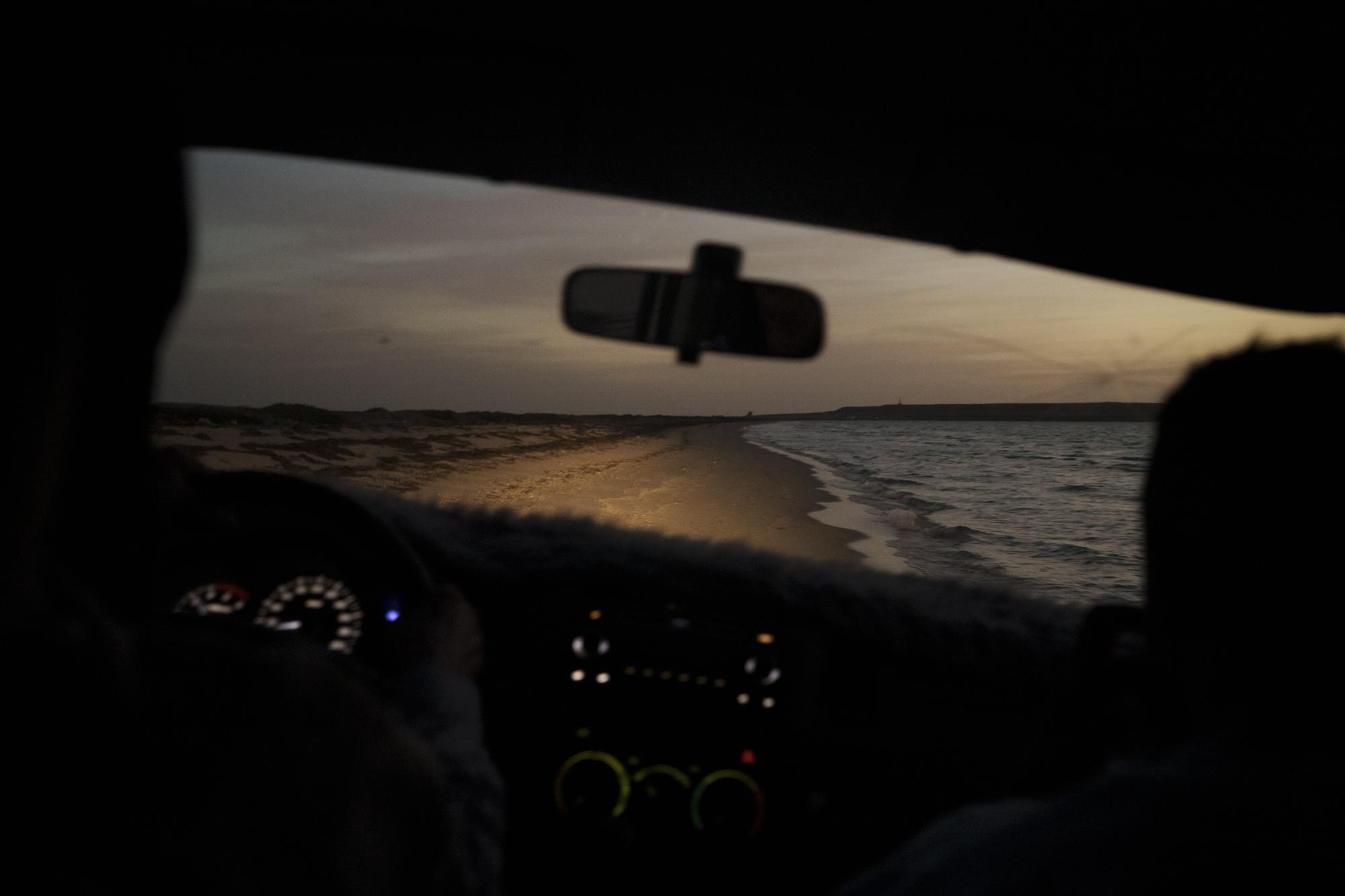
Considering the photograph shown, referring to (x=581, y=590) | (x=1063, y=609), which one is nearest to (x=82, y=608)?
(x=581, y=590)

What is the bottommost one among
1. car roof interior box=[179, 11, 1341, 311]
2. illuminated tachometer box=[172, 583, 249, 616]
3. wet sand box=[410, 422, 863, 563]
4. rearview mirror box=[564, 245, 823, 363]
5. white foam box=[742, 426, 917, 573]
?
wet sand box=[410, 422, 863, 563]

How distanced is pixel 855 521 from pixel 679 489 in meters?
6.03

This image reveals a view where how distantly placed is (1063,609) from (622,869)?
162 centimetres

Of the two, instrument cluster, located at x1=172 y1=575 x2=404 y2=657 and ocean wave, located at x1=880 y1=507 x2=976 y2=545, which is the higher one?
instrument cluster, located at x1=172 y1=575 x2=404 y2=657

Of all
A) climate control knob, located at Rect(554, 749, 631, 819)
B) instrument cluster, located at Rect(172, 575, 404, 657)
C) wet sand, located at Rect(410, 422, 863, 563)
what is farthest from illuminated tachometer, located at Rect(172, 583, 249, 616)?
wet sand, located at Rect(410, 422, 863, 563)

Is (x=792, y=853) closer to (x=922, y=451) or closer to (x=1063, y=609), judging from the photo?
(x=1063, y=609)

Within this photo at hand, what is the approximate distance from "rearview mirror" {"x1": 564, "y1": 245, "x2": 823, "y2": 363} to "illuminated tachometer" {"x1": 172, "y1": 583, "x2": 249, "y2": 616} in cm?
135

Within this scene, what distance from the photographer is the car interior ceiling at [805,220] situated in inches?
94.3

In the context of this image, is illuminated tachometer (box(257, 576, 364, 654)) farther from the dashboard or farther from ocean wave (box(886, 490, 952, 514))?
ocean wave (box(886, 490, 952, 514))

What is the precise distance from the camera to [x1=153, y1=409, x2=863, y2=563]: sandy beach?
3.93m

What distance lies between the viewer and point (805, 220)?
2.91 metres

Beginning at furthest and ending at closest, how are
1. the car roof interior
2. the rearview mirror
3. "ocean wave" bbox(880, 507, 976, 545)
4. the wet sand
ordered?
1. "ocean wave" bbox(880, 507, 976, 545)
2. the wet sand
3. the rearview mirror
4. the car roof interior

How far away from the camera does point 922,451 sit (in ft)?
116

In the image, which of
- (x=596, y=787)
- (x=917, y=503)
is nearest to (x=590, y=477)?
(x=917, y=503)
